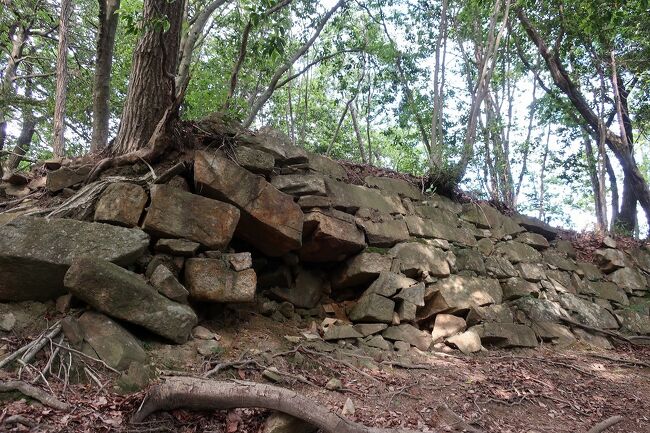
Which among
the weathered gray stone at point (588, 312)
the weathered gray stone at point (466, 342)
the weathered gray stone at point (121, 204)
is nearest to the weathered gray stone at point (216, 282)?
the weathered gray stone at point (121, 204)

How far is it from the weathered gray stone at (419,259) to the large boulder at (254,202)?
5.54 feet

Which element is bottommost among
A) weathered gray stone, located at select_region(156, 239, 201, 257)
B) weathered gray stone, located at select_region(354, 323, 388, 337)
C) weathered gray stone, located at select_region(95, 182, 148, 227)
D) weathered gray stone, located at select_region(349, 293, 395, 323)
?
weathered gray stone, located at select_region(354, 323, 388, 337)

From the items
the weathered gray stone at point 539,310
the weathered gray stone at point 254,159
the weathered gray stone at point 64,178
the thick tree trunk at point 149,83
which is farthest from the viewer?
the weathered gray stone at point 539,310

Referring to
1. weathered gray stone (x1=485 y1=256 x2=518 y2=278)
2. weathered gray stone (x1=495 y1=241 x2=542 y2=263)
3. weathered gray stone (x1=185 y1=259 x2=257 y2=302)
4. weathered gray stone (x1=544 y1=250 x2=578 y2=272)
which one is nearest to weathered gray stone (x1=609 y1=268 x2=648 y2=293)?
weathered gray stone (x1=544 y1=250 x2=578 y2=272)

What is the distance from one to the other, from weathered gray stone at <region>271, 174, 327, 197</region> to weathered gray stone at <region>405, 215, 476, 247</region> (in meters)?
1.68

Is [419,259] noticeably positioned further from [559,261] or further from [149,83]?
[149,83]

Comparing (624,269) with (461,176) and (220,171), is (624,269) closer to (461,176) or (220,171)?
(461,176)

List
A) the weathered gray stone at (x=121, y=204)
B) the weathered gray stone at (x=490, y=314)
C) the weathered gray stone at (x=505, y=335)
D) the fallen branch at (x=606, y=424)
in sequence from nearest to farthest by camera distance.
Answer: the fallen branch at (x=606, y=424) < the weathered gray stone at (x=121, y=204) < the weathered gray stone at (x=505, y=335) < the weathered gray stone at (x=490, y=314)

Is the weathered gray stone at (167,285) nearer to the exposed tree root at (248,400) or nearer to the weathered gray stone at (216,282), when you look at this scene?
the weathered gray stone at (216,282)

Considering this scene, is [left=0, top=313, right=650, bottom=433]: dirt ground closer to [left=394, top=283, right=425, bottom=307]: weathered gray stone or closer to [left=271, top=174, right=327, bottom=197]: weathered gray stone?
[left=394, top=283, right=425, bottom=307]: weathered gray stone

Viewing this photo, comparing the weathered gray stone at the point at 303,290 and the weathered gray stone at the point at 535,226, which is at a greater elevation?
the weathered gray stone at the point at 535,226

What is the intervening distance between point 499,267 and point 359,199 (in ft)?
8.99

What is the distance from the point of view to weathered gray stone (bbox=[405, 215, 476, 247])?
21.5 ft

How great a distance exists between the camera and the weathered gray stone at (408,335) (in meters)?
5.19
